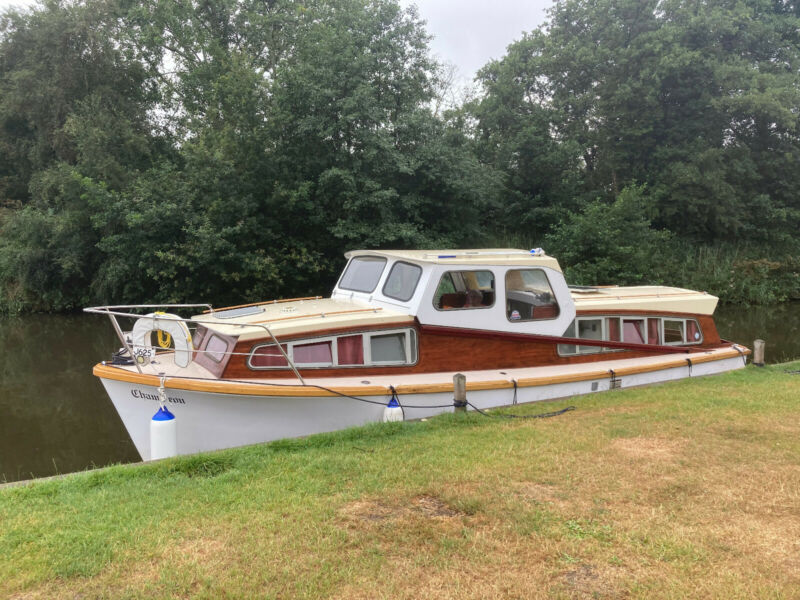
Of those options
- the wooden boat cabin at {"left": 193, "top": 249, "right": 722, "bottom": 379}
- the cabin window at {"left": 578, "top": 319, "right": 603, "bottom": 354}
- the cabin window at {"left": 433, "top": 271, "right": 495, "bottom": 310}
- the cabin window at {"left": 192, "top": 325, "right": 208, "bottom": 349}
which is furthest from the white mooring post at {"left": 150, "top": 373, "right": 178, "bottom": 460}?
the cabin window at {"left": 578, "top": 319, "right": 603, "bottom": 354}

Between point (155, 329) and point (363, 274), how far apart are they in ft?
10.9

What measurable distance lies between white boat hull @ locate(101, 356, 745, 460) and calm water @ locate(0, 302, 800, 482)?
1563 mm

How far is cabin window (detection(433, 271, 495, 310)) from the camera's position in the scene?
25.8 feet

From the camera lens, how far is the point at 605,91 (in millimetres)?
25391

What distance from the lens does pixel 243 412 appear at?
6516 mm

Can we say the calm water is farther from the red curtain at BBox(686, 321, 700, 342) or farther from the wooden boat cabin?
the red curtain at BBox(686, 321, 700, 342)

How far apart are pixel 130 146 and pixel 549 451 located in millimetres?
21647

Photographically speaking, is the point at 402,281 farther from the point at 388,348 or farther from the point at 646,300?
the point at 646,300

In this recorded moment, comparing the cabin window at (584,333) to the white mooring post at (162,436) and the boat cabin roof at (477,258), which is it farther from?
the white mooring post at (162,436)

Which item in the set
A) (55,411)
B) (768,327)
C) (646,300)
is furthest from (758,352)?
(55,411)

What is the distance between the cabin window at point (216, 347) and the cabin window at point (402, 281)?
2.39m

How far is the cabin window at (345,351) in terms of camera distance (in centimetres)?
688

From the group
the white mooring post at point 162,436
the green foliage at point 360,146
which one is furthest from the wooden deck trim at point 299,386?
the green foliage at point 360,146

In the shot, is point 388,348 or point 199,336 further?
point 199,336
